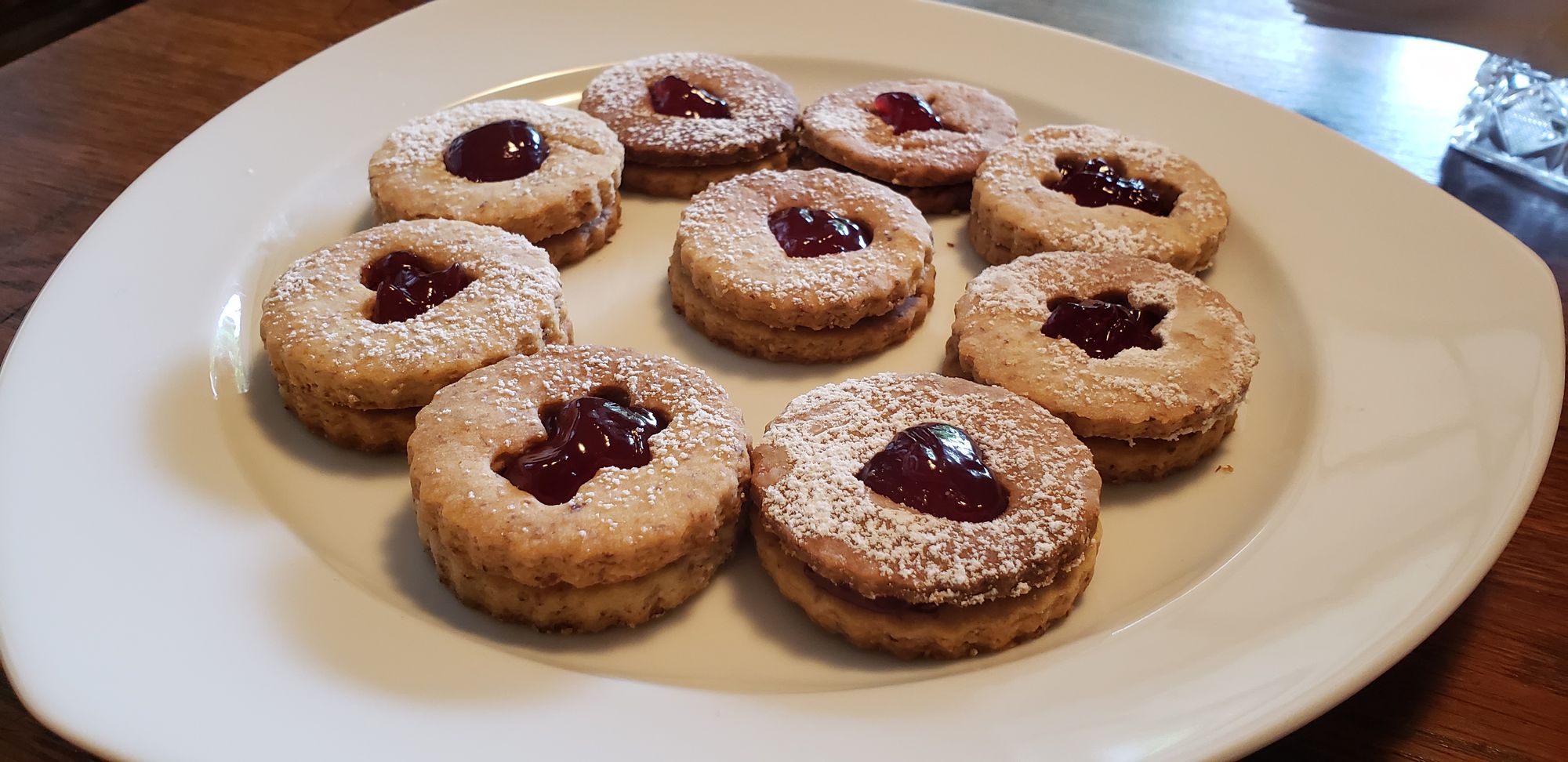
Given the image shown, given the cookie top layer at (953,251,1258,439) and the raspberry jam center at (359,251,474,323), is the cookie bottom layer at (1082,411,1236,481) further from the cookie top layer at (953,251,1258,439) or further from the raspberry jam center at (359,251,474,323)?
the raspberry jam center at (359,251,474,323)

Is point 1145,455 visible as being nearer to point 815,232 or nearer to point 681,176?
point 815,232

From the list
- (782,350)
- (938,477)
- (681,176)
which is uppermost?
(938,477)

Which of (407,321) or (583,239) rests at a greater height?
(407,321)

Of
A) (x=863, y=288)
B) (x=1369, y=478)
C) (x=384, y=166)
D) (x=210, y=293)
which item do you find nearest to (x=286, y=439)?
(x=210, y=293)

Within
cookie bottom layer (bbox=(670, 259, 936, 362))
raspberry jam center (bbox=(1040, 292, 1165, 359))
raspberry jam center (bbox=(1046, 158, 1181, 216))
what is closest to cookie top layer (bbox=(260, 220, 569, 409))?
cookie bottom layer (bbox=(670, 259, 936, 362))

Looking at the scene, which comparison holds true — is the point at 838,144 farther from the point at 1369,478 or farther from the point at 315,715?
the point at 315,715

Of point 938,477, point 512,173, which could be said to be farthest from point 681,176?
point 938,477
